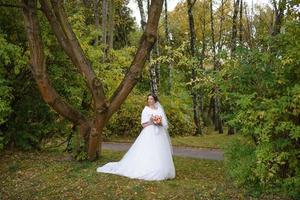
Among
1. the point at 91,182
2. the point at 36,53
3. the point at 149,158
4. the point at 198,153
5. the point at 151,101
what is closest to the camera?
the point at 91,182

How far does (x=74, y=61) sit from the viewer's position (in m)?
11.7

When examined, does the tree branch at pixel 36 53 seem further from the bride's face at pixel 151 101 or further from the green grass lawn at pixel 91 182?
the bride's face at pixel 151 101

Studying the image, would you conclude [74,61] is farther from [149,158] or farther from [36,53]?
[149,158]

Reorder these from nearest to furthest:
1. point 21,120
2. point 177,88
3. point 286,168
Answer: point 286,168 < point 21,120 < point 177,88

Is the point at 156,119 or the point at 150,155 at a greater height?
the point at 156,119

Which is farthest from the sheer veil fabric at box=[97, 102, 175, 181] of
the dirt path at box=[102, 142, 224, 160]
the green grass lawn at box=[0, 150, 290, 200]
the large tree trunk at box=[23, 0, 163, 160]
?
the dirt path at box=[102, 142, 224, 160]

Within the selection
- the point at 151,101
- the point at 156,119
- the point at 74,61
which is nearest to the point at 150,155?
the point at 156,119

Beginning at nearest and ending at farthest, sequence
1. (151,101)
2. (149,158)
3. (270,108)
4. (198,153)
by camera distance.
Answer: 1. (270,108)
2. (149,158)
3. (151,101)
4. (198,153)

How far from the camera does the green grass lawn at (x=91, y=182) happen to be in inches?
358

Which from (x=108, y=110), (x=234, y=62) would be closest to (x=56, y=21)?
(x=108, y=110)

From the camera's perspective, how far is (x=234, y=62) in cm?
840

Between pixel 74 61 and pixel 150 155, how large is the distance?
3.03m

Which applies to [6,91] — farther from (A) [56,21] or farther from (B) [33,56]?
(A) [56,21]

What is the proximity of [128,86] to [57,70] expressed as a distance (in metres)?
2.81
